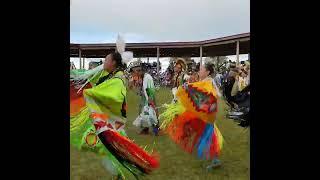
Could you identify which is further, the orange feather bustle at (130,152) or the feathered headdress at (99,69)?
the feathered headdress at (99,69)

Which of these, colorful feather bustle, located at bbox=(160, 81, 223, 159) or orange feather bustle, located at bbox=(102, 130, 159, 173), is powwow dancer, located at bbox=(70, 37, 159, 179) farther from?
colorful feather bustle, located at bbox=(160, 81, 223, 159)

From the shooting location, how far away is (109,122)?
486 cm

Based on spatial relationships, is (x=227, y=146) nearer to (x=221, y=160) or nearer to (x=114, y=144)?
(x=221, y=160)

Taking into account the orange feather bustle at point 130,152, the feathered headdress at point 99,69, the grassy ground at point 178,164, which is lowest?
the grassy ground at point 178,164

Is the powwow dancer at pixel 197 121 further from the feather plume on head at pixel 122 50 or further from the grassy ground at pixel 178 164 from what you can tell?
the feather plume on head at pixel 122 50

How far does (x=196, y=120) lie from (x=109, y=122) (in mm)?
1361

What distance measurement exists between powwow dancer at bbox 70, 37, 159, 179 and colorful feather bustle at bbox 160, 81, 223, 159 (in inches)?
42.0

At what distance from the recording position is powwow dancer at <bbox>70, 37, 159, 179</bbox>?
15.4 feet

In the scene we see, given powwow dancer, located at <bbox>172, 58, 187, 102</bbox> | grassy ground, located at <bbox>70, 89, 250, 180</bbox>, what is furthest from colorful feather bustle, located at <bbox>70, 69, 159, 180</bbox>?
powwow dancer, located at <bbox>172, 58, 187, 102</bbox>

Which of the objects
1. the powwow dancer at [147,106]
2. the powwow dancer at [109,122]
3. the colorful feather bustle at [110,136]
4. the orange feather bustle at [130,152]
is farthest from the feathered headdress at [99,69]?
the powwow dancer at [147,106]

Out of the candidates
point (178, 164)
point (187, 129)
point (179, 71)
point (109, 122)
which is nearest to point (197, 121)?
point (187, 129)

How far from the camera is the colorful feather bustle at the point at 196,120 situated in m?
5.76

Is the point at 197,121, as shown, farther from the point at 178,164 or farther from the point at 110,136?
the point at 110,136

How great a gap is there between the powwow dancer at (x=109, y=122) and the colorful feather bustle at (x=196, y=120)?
1.07 meters
